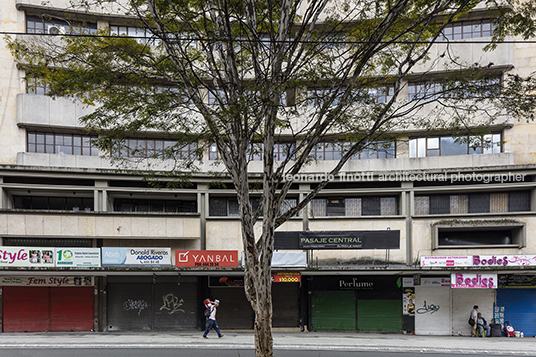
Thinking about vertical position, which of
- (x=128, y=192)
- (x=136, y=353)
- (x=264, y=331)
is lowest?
(x=136, y=353)

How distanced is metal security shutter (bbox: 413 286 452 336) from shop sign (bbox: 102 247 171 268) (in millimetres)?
12293

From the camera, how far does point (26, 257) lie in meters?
16.3

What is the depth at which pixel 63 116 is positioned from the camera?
63.4 feet

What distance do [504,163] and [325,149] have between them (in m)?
9.05

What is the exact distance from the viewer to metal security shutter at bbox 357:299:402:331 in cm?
1845

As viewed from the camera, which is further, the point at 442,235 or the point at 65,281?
the point at 442,235

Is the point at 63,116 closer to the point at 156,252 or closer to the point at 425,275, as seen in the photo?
the point at 156,252

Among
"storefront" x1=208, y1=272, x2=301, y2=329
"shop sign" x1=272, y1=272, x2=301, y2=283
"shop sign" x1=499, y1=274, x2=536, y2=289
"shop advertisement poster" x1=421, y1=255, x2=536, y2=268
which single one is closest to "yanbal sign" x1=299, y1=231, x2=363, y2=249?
"shop sign" x1=272, y1=272, x2=301, y2=283

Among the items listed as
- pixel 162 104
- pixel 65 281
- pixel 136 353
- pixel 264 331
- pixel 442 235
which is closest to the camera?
pixel 264 331

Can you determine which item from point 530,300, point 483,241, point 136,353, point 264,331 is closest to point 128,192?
point 136,353

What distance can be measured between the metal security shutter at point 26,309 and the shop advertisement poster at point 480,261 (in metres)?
18.1

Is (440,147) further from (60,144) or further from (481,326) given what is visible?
(60,144)

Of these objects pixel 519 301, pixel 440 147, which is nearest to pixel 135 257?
pixel 440 147

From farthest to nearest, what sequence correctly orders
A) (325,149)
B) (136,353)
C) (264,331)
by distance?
(325,149), (136,353), (264,331)
